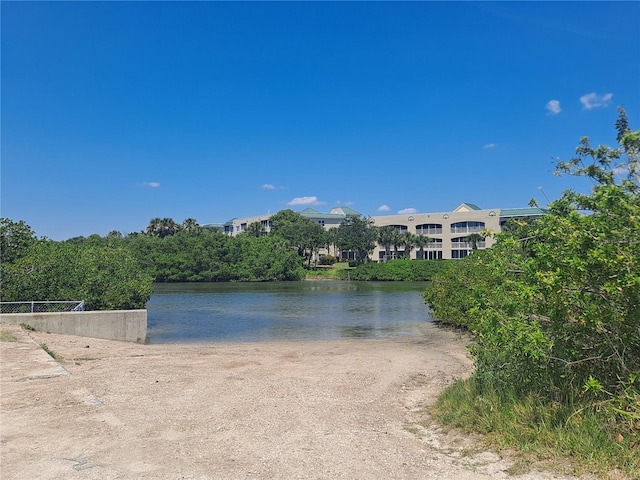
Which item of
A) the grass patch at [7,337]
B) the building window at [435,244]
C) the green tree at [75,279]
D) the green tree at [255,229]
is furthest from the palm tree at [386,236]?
the grass patch at [7,337]

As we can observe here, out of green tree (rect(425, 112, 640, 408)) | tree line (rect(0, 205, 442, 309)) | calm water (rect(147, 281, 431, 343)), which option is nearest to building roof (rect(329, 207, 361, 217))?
tree line (rect(0, 205, 442, 309))

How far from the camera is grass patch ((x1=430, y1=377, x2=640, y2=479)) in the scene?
16.3 ft

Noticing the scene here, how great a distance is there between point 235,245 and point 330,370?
8070 cm

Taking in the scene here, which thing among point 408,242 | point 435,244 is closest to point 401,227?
point 408,242

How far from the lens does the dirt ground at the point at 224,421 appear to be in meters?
5.50

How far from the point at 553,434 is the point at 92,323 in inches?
656

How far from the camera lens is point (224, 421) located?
7324mm

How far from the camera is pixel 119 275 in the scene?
24047 millimetres

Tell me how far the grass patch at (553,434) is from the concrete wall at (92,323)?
15.0m

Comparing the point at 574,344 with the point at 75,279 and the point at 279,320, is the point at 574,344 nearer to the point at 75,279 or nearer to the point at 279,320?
the point at 75,279

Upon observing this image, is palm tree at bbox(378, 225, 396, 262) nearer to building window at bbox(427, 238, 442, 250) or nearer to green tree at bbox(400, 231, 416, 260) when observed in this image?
green tree at bbox(400, 231, 416, 260)

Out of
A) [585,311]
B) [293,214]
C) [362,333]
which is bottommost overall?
[362,333]

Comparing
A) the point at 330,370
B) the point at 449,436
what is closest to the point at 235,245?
the point at 330,370

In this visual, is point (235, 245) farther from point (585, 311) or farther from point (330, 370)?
point (585, 311)
